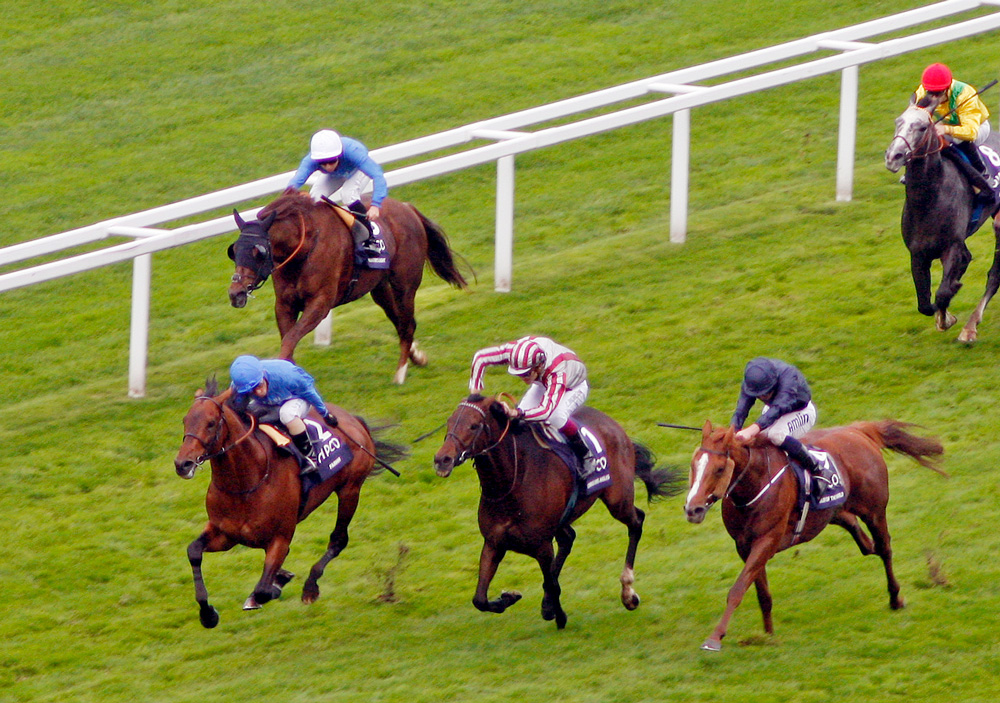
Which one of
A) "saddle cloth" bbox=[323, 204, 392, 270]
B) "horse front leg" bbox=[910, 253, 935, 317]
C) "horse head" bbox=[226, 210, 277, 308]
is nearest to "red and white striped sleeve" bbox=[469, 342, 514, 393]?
"horse head" bbox=[226, 210, 277, 308]

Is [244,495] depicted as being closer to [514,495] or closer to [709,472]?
[514,495]

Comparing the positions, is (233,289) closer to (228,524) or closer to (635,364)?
(228,524)

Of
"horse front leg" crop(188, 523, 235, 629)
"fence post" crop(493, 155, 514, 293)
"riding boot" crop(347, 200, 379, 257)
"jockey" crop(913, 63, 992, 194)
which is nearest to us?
"horse front leg" crop(188, 523, 235, 629)

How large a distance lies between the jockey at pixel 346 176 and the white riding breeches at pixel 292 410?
7.65ft

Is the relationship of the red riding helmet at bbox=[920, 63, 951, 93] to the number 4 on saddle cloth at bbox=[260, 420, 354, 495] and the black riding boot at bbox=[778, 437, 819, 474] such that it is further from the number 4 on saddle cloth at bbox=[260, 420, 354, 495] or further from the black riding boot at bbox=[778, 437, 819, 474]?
the number 4 on saddle cloth at bbox=[260, 420, 354, 495]

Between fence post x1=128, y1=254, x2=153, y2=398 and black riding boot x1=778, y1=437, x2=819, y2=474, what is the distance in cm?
455

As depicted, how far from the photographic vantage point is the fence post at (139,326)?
10711 millimetres

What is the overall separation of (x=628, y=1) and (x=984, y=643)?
11455mm

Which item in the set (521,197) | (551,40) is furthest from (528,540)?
(551,40)

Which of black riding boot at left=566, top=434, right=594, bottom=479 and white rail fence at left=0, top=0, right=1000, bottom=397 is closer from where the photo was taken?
black riding boot at left=566, top=434, right=594, bottom=479

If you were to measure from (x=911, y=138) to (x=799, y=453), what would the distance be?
10.0 feet

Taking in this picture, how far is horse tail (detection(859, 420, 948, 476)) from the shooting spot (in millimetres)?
8461

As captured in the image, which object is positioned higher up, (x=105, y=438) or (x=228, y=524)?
(x=228, y=524)

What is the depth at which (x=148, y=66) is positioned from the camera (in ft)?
55.6
